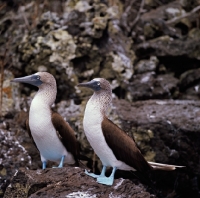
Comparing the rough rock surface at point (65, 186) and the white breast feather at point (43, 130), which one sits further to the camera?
the white breast feather at point (43, 130)

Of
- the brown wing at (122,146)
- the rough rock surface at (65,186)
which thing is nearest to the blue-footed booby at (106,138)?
the brown wing at (122,146)

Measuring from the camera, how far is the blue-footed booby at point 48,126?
18.0ft

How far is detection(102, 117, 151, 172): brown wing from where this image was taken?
5.06 m

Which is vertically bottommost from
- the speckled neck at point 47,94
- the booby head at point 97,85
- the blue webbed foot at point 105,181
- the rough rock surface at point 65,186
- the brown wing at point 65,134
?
the rough rock surface at point 65,186

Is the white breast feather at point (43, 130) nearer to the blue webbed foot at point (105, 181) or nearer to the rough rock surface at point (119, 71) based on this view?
the blue webbed foot at point (105, 181)

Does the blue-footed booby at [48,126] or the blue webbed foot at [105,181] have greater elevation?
the blue-footed booby at [48,126]

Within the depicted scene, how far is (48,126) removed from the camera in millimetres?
5535

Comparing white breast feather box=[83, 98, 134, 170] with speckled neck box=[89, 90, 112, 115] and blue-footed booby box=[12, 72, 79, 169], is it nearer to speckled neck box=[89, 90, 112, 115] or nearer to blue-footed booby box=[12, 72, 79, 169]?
speckled neck box=[89, 90, 112, 115]

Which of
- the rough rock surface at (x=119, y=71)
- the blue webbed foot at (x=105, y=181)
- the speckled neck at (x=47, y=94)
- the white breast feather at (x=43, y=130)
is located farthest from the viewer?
the rough rock surface at (x=119, y=71)

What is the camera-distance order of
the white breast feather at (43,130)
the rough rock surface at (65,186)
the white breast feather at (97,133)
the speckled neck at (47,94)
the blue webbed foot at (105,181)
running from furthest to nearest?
1. the speckled neck at (47,94)
2. the white breast feather at (43,130)
3. the white breast feather at (97,133)
4. the blue webbed foot at (105,181)
5. the rough rock surface at (65,186)

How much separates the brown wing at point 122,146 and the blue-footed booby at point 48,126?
2.45 ft

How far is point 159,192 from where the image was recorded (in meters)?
6.93

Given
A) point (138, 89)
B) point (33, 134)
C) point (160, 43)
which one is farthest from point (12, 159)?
point (160, 43)

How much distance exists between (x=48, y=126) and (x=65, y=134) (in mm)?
257
